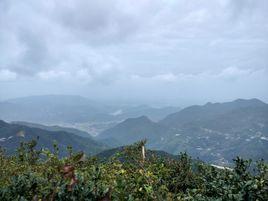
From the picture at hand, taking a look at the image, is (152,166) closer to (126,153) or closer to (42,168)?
(126,153)

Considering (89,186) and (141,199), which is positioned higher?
(89,186)

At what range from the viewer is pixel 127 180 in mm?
27422

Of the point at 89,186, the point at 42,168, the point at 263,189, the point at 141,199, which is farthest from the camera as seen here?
the point at 42,168

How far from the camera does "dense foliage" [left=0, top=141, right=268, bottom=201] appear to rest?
17891mm

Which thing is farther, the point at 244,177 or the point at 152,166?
the point at 152,166

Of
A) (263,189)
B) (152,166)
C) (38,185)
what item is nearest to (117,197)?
(38,185)

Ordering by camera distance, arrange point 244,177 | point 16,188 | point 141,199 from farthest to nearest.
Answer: point 244,177 → point 141,199 → point 16,188

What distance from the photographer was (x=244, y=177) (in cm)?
2827

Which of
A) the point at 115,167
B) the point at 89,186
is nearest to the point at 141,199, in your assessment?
Result: the point at 89,186

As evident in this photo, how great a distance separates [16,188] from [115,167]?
52.8 feet

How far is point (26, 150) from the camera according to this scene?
43.6m

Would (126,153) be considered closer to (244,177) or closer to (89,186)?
(244,177)

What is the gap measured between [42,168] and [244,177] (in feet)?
50.8

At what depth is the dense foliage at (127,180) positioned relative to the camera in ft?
58.7
